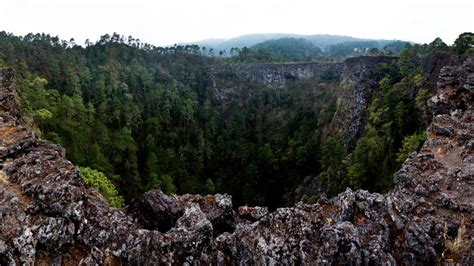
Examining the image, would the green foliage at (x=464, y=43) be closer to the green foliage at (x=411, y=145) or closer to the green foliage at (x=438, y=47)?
the green foliage at (x=438, y=47)

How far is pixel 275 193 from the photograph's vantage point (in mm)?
86562

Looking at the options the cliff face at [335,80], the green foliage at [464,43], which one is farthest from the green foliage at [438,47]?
the green foliage at [464,43]

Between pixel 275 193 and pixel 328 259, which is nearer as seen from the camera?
pixel 328 259

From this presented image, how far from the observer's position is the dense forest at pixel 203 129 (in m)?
61.6

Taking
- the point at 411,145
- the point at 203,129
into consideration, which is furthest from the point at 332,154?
the point at 203,129

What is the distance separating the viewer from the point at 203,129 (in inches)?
4065

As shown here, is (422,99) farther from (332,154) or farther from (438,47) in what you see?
(438,47)

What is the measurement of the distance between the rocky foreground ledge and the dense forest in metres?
23.5

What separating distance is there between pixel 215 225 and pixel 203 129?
81.6m

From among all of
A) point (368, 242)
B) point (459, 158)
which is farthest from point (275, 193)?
point (368, 242)

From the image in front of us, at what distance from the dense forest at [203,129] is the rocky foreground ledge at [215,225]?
23.5m

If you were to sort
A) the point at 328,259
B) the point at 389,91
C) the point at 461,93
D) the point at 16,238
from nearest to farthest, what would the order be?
the point at 16,238
the point at 328,259
the point at 461,93
the point at 389,91

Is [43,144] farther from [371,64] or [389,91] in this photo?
[371,64]

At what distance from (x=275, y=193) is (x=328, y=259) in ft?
225
